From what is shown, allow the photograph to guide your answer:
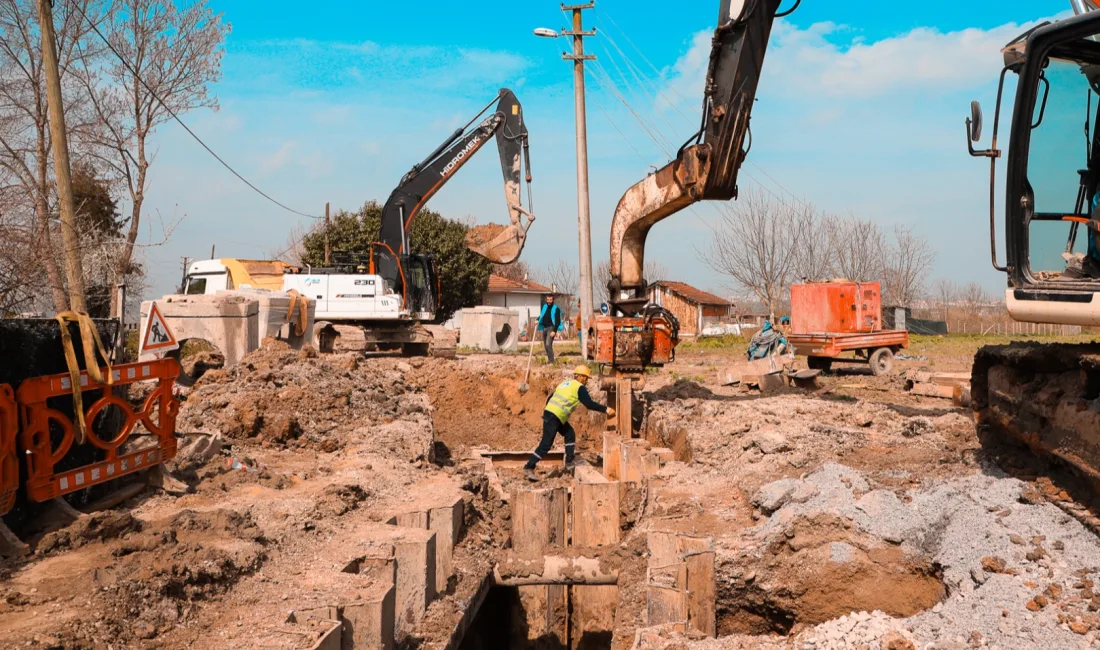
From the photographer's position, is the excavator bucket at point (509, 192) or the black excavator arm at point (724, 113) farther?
the excavator bucket at point (509, 192)

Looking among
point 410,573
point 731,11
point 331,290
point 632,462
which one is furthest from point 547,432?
point 331,290

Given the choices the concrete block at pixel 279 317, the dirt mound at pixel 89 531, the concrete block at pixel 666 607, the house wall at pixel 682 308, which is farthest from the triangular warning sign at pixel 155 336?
the house wall at pixel 682 308

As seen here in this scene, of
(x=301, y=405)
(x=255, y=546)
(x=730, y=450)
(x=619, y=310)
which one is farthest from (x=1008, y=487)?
(x=301, y=405)

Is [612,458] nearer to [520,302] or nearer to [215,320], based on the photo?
[215,320]

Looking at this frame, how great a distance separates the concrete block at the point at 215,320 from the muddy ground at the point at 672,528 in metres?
1.85

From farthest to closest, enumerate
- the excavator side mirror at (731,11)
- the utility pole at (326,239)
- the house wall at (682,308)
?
the house wall at (682,308) < the utility pole at (326,239) < the excavator side mirror at (731,11)

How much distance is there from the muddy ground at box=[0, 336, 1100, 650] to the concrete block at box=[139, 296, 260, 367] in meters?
1.85

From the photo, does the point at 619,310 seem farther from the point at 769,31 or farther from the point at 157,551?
the point at 157,551

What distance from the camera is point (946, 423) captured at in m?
8.54

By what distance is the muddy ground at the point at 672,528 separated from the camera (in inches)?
162

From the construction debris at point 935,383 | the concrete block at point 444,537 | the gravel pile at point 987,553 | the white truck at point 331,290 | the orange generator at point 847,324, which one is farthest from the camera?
the white truck at point 331,290

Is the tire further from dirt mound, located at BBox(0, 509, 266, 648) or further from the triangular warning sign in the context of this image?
dirt mound, located at BBox(0, 509, 266, 648)

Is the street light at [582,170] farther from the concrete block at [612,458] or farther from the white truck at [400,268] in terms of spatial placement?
the concrete block at [612,458]

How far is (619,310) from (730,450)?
251 cm
